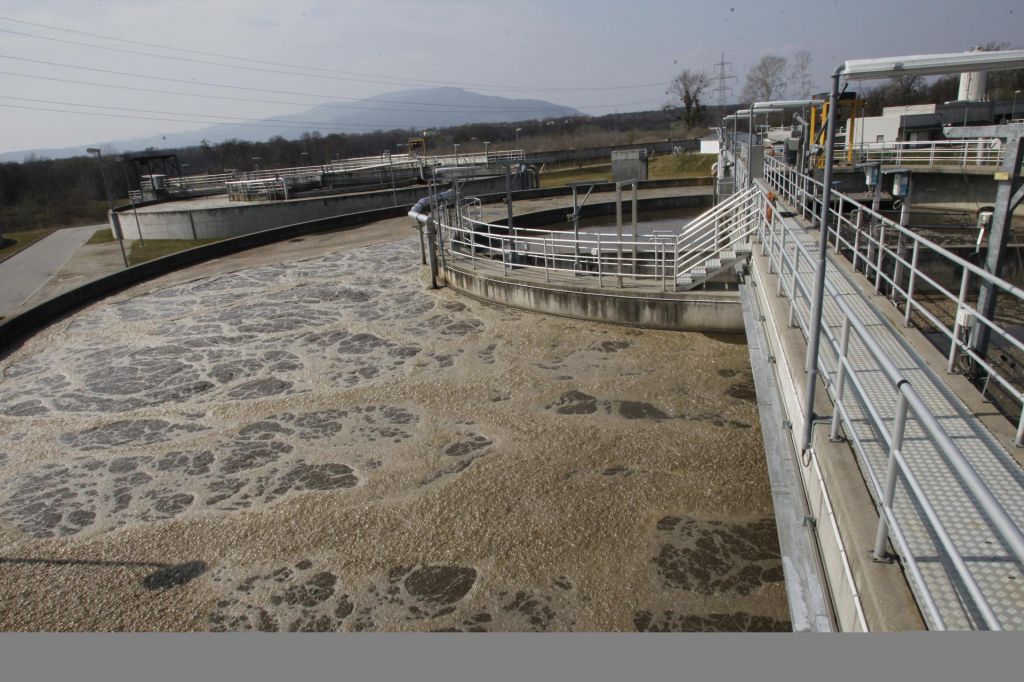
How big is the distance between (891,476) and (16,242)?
46191mm

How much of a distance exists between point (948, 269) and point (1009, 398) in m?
7.86

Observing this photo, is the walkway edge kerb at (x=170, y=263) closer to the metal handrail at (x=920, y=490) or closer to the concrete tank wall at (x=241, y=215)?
the concrete tank wall at (x=241, y=215)

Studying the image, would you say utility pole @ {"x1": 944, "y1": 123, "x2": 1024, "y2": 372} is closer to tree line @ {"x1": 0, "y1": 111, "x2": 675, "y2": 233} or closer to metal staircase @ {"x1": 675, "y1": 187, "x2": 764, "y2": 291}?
metal staircase @ {"x1": 675, "y1": 187, "x2": 764, "y2": 291}

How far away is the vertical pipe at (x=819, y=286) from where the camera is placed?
321 centimetres

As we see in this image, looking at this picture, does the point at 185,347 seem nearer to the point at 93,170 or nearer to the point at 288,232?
the point at 288,232

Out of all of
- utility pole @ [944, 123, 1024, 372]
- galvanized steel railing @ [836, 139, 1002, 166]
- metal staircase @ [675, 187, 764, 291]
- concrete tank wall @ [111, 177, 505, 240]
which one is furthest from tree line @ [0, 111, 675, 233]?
utility pole @ [944, 123, 1024, 372]

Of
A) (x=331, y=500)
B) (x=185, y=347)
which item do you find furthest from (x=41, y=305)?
(x=331, y=500)

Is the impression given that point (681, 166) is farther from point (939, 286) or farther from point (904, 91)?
point (939, 286)

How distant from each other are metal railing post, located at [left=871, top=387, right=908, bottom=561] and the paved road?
21831mm

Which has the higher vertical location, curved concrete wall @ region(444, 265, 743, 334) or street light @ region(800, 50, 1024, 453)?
street light @ region(800, 50, 1024, 453)

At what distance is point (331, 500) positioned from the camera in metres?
7.38

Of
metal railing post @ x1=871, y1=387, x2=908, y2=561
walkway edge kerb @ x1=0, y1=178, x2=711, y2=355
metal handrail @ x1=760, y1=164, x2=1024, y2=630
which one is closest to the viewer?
metal handrail @ x1=760, y1=164, x2=1024, y2=630

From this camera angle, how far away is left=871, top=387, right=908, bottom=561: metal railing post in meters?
2.73

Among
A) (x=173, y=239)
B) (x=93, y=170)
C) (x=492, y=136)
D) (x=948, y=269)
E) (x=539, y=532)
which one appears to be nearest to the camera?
(x=539, y=532)
